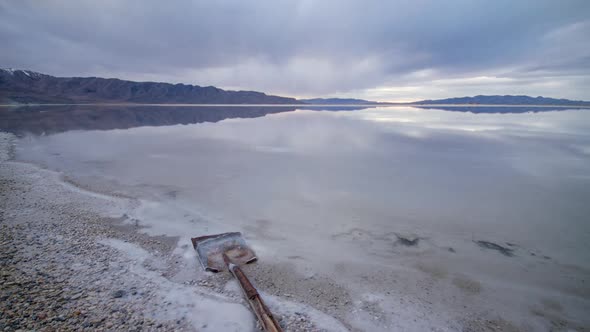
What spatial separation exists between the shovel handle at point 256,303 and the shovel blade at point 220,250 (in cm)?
33

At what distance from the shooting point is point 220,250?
5.13m

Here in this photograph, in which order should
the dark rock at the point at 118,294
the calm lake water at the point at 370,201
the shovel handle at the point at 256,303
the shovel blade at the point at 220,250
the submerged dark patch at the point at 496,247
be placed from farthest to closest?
the submerged dark patch at the point at 496,247 < the calm lake water at the point at 370,201 < the shovel blade at the point at 220,250 < the dark rock at the point at 118,294 < the shovel handle at the point at 256,303

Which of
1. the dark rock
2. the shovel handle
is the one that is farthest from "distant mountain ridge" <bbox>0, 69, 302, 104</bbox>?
the shovel handle

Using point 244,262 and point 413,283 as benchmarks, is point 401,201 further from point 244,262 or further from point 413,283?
point 244,262

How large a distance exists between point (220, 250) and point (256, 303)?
1.66 metres

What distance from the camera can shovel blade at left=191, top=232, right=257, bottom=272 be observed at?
15.6 ft

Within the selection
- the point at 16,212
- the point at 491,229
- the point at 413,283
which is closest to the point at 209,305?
the point at 413,283

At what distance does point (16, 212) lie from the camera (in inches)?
245

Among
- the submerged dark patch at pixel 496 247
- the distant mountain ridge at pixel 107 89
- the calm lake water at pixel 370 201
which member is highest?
the distant mountain ridge at pixel 107 89

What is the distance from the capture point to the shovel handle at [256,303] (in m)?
3.37

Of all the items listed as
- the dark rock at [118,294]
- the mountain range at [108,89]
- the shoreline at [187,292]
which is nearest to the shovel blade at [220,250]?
the shoreline at [187,292]

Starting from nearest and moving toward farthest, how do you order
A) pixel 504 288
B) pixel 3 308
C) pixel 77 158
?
pixel 3 308 → pixel 504 288 → pixel 77 158

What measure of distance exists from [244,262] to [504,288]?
173 inches

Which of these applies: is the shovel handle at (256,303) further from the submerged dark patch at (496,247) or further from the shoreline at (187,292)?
the submerged dark patch at (496,247)
